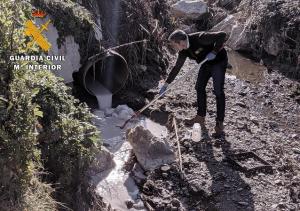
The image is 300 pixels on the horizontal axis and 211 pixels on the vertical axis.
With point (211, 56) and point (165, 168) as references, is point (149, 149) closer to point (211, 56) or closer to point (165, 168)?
point (165, 168)

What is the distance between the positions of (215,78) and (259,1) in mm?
5949

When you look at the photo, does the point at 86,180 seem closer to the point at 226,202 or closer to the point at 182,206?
the point at 182,206

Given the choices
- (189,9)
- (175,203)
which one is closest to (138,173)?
(175,203)

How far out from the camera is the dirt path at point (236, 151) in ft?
19.0

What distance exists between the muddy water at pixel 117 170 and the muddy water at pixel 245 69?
3497mm

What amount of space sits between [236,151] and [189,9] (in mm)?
6599

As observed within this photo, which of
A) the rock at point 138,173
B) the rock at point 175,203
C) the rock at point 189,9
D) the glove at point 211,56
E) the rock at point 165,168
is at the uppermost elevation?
the rock at point 189,9

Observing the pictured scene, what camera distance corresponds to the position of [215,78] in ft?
22.0

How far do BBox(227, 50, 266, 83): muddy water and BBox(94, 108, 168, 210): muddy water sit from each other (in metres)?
3.50

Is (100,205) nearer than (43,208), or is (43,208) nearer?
(43,208)

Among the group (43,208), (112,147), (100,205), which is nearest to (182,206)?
(100,205)

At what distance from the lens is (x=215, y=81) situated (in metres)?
6.73

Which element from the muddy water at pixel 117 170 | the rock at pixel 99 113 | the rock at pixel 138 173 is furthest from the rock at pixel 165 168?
the rock at pixel 99 113

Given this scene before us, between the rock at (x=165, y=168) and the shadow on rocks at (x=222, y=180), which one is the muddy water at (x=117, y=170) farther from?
the shadow on rocks at (x=222, y=180)
